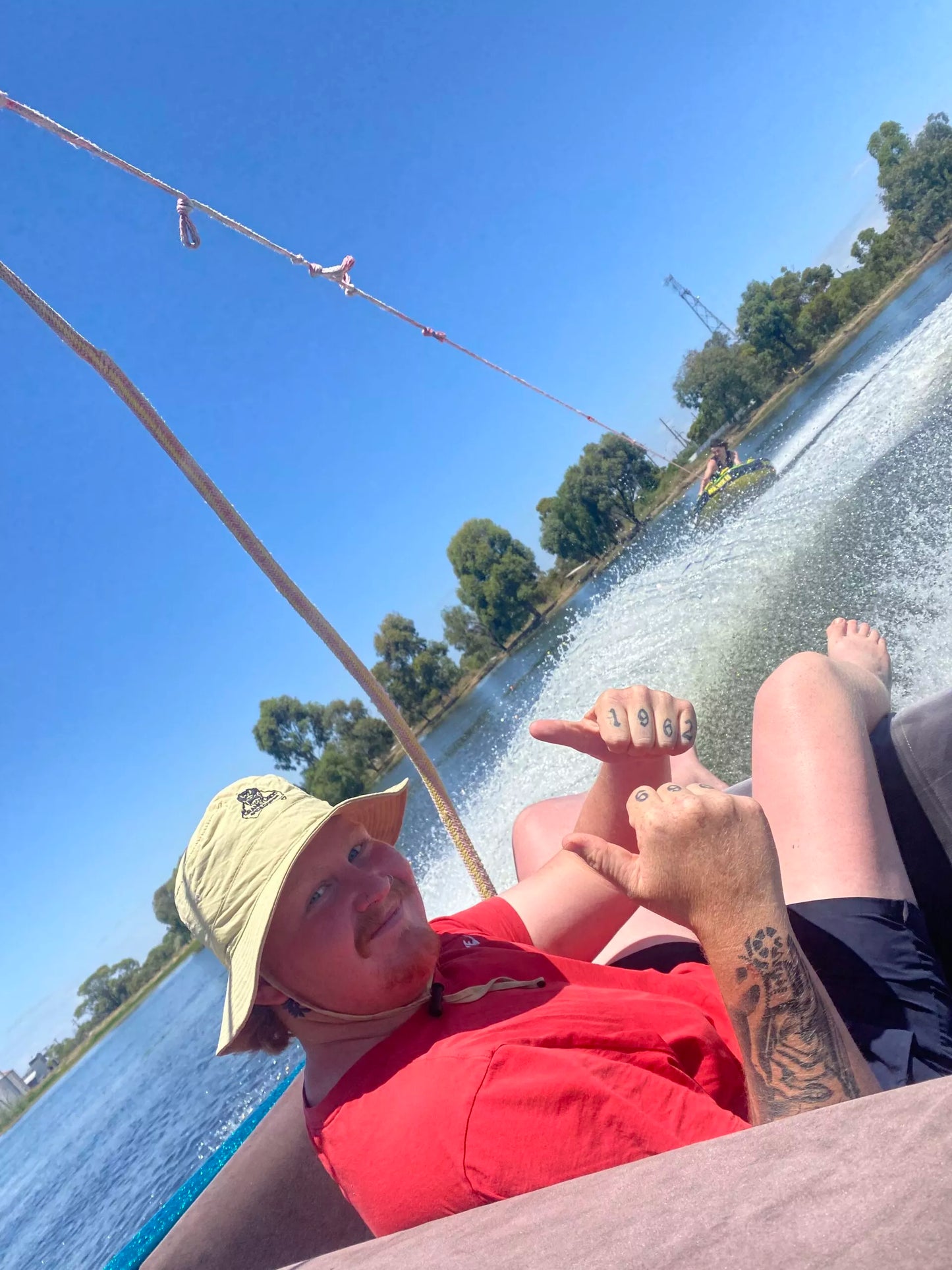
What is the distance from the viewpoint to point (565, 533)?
200 feet

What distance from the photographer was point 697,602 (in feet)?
22.9

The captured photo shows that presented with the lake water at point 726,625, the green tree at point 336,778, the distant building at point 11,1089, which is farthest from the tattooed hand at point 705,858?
the distant building at point 11,1089

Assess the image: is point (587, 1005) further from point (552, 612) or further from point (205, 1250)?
Result: point (552, 612)

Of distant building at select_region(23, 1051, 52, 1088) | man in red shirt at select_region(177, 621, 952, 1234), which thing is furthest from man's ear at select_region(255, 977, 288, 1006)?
distant building at select_region(23, 1051, 52, 1088)

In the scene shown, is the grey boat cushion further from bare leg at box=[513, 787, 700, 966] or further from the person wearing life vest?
the person wearing life vest

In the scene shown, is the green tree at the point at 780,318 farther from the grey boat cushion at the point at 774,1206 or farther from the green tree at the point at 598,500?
the grey boat cushion at the point at 774,1206

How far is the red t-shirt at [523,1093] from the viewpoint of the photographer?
1291mm

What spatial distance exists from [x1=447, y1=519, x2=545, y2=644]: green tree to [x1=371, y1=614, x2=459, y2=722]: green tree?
13.9ft

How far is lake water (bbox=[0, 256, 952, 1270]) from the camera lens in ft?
15.0

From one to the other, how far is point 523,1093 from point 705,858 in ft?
1.64

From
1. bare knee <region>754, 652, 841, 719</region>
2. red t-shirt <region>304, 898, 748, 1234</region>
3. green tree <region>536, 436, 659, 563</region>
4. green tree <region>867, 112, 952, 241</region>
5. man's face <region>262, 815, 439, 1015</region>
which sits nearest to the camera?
red t-shirt <region>304, 898, 748, 1234</region>

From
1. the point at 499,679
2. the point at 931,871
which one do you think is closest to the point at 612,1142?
the point at 931,871

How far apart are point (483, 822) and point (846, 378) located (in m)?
11.0

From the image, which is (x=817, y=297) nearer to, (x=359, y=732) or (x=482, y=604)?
(x=482, y=604)
